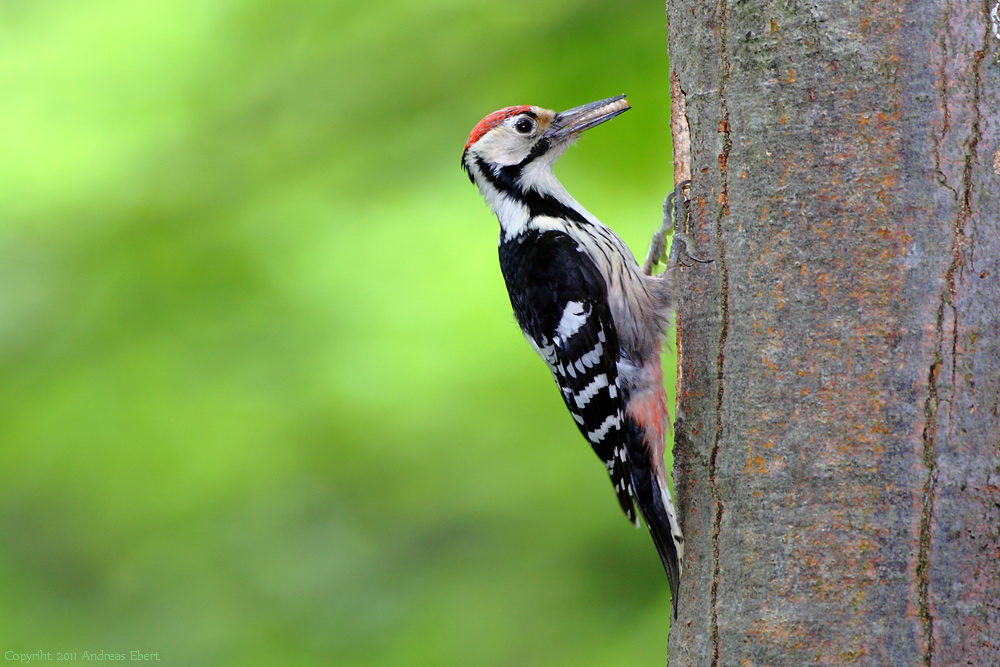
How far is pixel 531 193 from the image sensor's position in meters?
2.93

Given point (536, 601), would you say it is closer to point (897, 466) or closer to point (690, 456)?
point (690, 456)

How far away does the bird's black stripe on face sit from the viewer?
2887 millimetres

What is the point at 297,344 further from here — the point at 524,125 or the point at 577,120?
the point at 577,120

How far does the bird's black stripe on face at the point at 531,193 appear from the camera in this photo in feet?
9.47

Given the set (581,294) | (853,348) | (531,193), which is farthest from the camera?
A: (531,193)

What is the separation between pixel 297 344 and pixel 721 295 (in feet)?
7.13

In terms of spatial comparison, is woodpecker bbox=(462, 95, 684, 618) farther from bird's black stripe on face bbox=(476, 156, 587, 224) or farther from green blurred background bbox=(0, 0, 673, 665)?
green blurred background bbox=(0, 0, 673, 665)

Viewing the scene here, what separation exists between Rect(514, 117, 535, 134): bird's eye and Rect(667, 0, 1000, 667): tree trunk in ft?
4.29

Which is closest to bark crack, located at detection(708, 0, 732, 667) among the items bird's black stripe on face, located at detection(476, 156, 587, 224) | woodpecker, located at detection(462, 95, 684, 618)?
woodpecker, located at detection(462, 95, 684, 618)

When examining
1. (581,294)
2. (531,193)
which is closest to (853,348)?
(581,294)

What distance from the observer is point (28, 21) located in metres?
3.68

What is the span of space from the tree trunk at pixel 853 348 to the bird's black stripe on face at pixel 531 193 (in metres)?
1.20

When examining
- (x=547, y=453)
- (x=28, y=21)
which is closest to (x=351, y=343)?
(x=547, y=453)

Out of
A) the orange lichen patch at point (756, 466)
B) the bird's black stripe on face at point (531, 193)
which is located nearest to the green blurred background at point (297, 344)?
the bird's black stripe on face at point (531, 193)
